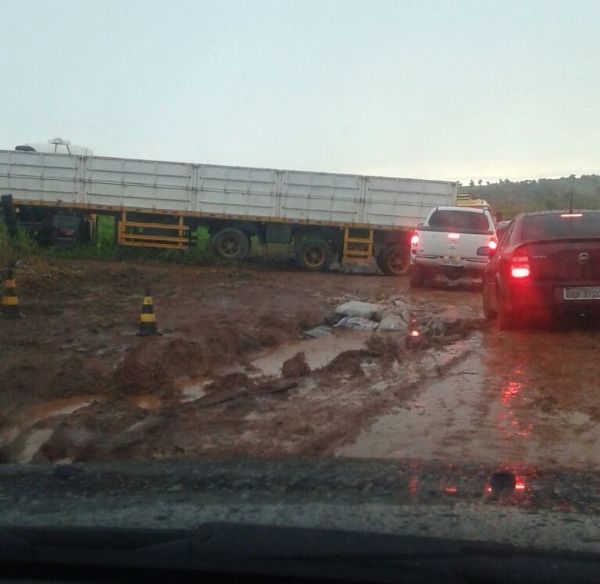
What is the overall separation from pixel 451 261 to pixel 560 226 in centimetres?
755

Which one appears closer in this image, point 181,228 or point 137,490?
point 137,490

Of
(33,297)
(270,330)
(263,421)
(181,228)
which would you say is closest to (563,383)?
(263,421)

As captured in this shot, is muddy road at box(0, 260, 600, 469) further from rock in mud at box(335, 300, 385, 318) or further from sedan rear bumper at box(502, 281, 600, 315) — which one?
sedan rear bumper at box(502, 281, 600, 315)

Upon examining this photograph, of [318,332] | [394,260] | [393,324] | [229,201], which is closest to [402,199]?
[394,260]

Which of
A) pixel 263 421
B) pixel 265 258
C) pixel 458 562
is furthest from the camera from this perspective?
pixel 265 258

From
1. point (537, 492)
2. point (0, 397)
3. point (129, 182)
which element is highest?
point (129, 182)

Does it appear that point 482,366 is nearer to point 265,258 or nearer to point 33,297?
point 33,297

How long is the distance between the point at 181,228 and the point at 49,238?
3.50 metres

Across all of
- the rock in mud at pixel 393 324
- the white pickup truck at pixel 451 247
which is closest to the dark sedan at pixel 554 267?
the rock in mud at pixel 393 324

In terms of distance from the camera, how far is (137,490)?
397 cm

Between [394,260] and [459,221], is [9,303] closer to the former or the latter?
[459,221]

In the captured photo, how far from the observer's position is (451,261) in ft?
60.3

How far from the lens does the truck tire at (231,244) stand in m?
25.0

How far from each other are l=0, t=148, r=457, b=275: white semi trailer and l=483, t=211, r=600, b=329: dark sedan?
45.8 ft
